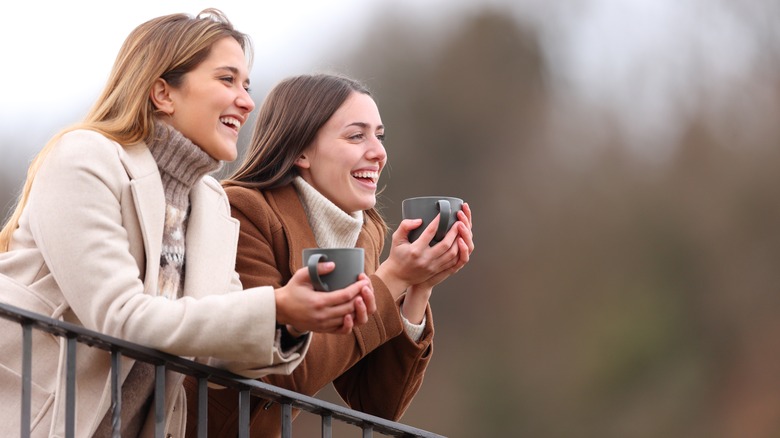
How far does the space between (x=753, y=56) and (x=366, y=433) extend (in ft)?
40.2

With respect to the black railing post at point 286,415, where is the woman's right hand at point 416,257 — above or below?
above

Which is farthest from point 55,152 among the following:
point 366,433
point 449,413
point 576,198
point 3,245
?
point 576,198

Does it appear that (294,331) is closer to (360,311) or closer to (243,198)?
(360,311)

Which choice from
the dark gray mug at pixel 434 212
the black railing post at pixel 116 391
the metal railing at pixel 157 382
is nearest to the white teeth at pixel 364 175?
the dark gray mug at pixel 434 212

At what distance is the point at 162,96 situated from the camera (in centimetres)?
327

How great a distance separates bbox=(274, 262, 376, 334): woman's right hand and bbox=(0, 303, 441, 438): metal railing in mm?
238

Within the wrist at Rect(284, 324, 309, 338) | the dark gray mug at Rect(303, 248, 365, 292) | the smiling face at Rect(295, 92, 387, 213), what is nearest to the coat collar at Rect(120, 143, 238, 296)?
the wrist at Rect(284, 324, 309, 338)

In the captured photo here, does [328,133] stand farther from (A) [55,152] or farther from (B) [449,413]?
(B) [449,413]

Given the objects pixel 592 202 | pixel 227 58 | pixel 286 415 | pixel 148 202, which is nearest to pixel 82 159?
pixel 148 202

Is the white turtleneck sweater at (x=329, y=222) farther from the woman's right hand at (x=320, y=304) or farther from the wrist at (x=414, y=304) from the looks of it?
the woman's right hand at (x=320, y=304)

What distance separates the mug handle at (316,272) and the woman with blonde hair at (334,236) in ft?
1.99

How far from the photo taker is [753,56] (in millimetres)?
15102

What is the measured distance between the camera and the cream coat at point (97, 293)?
116 inches

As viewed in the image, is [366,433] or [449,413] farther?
[449,413]
